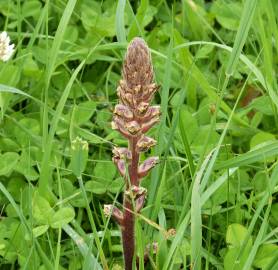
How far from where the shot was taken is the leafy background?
271cm

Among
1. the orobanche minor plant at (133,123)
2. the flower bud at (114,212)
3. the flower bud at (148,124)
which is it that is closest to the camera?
the orobanche minor plant at (133,123)

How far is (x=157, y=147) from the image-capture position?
302cm

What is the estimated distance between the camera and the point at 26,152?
10.9 feet

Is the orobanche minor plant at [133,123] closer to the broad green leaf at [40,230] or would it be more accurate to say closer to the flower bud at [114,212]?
the flower bud at [114,212]

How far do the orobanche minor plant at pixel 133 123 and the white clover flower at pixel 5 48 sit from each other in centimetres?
118

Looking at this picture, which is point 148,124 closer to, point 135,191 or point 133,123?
point 133,123

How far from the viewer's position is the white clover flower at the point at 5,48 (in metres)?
3.55

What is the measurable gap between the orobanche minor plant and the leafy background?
0.07 m

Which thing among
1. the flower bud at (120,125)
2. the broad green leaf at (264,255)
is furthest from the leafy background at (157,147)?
the flower bud at (120,125)

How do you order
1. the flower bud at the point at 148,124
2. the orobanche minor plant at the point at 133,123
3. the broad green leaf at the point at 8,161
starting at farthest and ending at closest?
the broad green leaf at the point at 8,161 < the flower bud at the point at 148,124 < the orobanche minor plant at the point at 133,123

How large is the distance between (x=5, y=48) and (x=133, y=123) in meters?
1.35

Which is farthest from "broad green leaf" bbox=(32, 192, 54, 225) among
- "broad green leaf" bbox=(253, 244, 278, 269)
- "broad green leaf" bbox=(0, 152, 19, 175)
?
"broad green leaf" bbox=(253, 244, 278, 269)

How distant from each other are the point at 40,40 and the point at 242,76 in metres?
1.04

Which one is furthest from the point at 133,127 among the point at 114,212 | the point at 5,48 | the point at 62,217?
the point at 5,48
